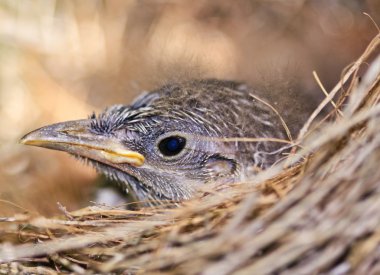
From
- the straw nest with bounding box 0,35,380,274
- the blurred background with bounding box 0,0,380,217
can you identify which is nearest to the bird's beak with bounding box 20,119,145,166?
the straw nest with bounding box 0,35,380,274

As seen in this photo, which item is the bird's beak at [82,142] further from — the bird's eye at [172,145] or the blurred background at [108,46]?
the blurred background at [108,46]

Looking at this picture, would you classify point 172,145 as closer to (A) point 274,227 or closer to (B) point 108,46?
(A) point 274,227

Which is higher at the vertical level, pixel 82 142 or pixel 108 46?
pixel 108 46

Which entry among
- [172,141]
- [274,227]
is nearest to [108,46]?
[172,141]

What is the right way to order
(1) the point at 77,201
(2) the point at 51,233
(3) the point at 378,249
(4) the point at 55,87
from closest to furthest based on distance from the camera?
(3) the point at 378,249, (2) the point at 51,233, (1) the point at 77,201, (4) the point at 55,87

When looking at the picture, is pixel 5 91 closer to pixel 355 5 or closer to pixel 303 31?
pixel 303 31

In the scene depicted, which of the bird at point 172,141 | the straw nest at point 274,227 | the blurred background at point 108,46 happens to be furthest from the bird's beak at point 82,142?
the blurred background at point 108,46

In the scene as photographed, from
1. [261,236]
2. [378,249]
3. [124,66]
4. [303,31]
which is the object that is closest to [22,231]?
[261,236]
